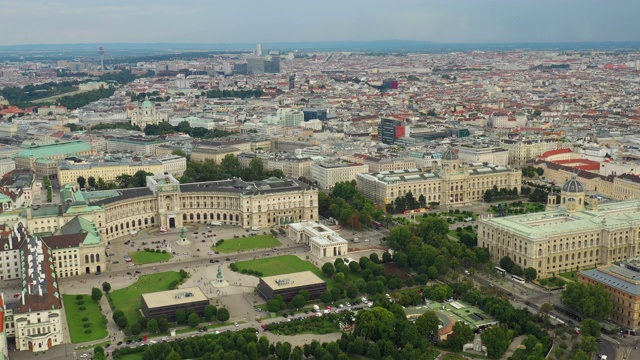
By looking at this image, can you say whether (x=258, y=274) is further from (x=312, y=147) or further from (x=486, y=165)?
(x=312, y=147)

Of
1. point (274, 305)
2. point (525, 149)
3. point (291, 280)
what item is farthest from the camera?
point (525, 149)

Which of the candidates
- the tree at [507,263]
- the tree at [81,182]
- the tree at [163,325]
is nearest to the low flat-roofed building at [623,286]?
the tree at [507,263]

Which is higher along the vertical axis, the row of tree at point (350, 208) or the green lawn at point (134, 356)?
the row of tree at point (350, 208)

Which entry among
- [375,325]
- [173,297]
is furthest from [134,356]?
[375,325]

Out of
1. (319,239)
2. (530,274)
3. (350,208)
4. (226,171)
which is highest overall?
(226,171)

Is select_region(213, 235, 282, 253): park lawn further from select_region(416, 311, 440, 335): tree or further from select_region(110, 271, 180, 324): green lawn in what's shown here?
select_region(416, 311, 440, 335): tree

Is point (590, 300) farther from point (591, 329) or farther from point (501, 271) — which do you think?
point (501, 271)

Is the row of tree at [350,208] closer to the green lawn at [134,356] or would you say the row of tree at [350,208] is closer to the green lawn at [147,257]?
the green lawn at [147,257]
